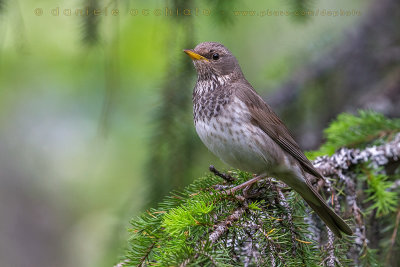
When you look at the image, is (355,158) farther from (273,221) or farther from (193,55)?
(193,55)

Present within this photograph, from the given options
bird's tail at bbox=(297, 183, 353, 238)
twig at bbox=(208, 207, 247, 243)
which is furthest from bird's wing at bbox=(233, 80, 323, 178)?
twig at bbox=(208, 207, 247, 243)

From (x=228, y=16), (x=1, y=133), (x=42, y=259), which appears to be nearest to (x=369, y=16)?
(x=228, y=16)

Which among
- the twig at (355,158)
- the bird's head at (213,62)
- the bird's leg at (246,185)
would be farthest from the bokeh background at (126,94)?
the twig at (355,158)

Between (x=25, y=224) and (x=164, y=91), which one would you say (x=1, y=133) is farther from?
(x=164, y=91)

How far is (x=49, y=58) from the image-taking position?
488 centimetres

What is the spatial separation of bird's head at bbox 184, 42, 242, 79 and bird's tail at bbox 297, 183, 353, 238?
1154 mm

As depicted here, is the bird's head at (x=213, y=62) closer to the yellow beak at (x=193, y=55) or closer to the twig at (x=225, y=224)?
the yellow beak at (x=193, y=55)

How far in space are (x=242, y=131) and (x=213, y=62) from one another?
0.71 m

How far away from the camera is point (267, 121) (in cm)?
314

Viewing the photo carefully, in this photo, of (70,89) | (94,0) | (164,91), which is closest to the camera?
(94,0)

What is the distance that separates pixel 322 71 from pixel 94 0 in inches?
92.9

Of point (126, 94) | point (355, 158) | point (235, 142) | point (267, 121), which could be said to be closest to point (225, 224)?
point (235, 142)

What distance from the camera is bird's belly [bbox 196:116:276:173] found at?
111 inches

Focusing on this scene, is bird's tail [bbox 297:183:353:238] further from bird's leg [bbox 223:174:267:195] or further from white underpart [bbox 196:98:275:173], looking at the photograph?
white underpart [bbox 196:98:275:173]
